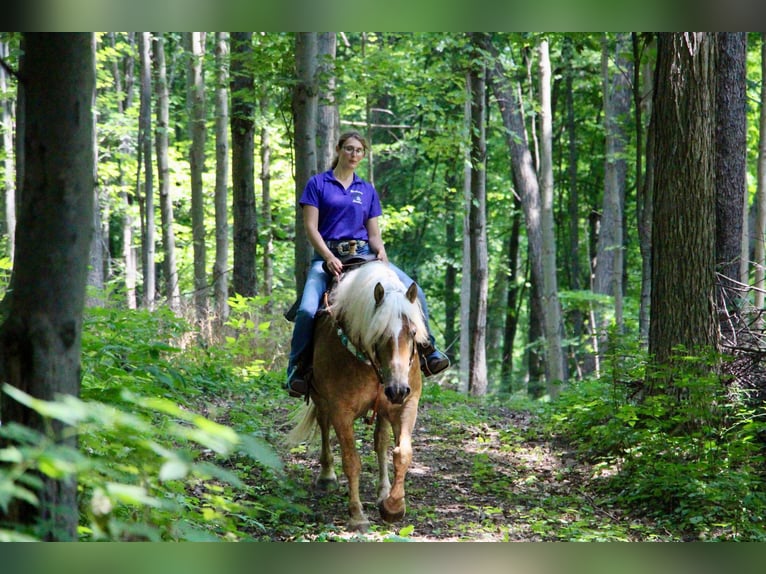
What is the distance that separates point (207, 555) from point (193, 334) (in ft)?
31.5

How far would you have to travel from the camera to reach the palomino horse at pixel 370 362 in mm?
5262

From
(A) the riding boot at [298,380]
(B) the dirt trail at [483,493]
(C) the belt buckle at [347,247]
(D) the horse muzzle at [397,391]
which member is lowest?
(B) the dirt trail at [483,493]

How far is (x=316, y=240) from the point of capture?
6281 mm

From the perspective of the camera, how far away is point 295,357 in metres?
6.06

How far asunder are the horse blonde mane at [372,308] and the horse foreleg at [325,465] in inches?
53.3

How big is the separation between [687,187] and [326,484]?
4100mm

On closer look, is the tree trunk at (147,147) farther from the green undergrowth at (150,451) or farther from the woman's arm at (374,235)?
the woman's arm at (374,235)

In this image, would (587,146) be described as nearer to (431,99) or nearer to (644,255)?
(431,99)

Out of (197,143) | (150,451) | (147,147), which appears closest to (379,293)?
(150,451)

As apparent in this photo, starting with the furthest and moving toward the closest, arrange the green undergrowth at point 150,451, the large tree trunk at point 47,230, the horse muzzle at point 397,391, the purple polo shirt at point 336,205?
1. the purple polo shirt at point 336,205
2. the horse muzzle at point 397,391
3. the large tree trunk at point 47,230
4. the green undergrowth at point 150,451

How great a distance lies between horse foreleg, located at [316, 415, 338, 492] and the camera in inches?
267

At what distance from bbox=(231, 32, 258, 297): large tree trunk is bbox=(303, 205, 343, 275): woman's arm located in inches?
263

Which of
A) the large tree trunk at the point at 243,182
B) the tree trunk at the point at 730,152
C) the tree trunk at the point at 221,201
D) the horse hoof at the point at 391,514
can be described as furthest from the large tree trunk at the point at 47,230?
the tree trunk at the point at 221,201

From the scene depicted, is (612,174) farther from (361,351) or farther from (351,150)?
(361,351)
